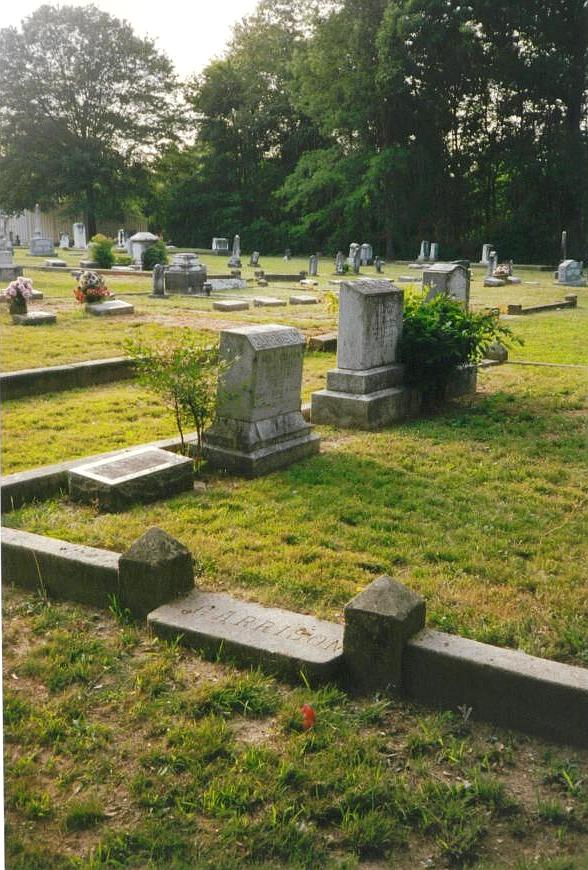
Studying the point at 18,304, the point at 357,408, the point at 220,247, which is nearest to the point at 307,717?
the point at 357,408

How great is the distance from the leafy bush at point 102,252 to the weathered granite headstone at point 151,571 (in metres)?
20.5

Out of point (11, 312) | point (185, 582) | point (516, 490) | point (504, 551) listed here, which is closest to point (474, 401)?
point (516, 490)

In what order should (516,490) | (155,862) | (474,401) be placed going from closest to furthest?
(155,862), (516,490), (474,401)

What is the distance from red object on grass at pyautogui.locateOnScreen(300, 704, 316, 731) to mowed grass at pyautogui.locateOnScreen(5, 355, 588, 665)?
0.80 meters

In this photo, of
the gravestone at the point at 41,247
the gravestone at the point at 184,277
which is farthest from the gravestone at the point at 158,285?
the gravestone at the point at 41,247

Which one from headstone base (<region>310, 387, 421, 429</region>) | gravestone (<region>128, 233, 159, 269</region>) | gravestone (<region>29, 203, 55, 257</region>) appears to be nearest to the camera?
headstone base (<region>310, 387, 421, 429</region>)

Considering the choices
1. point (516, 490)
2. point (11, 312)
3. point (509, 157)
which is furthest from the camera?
point (509, 157)

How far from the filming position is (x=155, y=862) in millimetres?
2059

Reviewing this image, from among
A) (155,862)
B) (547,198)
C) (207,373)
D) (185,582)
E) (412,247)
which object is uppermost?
(547,198)

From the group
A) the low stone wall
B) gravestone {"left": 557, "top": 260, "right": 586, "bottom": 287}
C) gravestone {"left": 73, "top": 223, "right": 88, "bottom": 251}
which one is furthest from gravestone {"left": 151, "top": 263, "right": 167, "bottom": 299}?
gravestone {"left": 73, "top": 223, "right": 88, "bottom": 251}

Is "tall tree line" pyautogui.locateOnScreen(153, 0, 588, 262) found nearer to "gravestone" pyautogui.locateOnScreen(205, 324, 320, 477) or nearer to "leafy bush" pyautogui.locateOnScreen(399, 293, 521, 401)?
"leafy bush" pyautogui.locateOnScreen(399, 293, 521, 401)

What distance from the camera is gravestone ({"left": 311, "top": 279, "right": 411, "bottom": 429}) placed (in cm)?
698

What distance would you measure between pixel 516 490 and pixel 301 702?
2871 millimetres

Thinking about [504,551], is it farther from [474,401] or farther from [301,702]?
[474,401]
